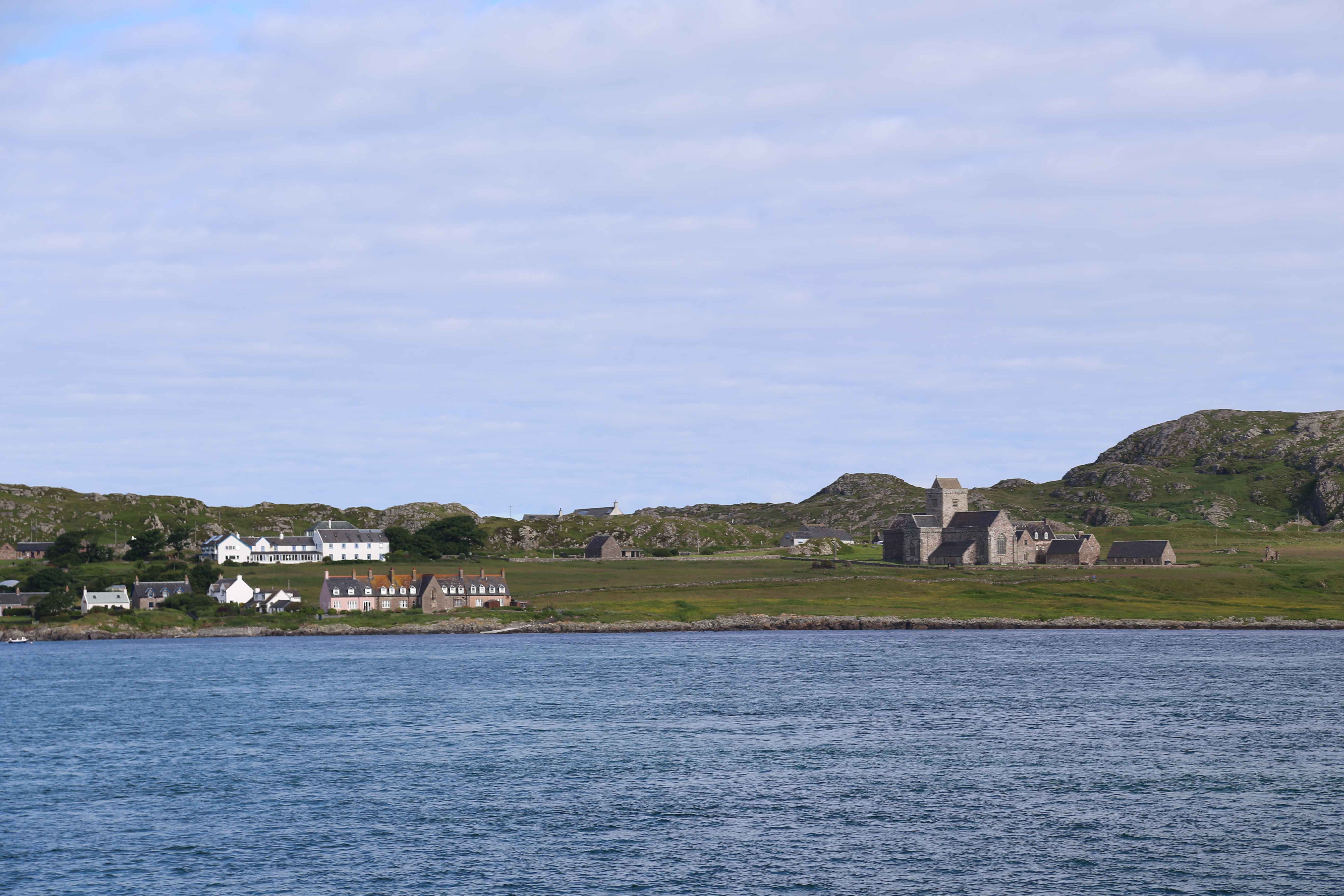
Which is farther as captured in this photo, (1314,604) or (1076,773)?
(1314,604)

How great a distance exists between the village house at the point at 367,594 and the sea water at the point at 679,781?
59.0 m

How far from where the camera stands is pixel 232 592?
17075 cm

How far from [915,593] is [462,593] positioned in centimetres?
6799

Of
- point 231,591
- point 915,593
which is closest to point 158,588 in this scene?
point 231,591

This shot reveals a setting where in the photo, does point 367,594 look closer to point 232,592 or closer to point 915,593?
point 232,592

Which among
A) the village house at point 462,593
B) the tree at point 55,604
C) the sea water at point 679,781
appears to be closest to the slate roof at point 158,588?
the tree at point 55,604

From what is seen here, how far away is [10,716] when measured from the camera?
79.1 m

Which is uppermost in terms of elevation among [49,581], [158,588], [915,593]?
[49,581]

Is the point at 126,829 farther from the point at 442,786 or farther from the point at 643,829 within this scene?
A: the point at 643,829

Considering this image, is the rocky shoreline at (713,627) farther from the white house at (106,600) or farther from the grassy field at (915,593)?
the white house at (106,600)

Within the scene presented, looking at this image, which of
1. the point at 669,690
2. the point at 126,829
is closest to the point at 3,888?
the point at 126,829

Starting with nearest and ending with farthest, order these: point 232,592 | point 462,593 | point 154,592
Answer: point 154,592, point 232,592, point 462,593

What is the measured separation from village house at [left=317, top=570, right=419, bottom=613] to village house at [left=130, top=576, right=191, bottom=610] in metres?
19.7

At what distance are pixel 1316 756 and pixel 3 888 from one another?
59072mm
